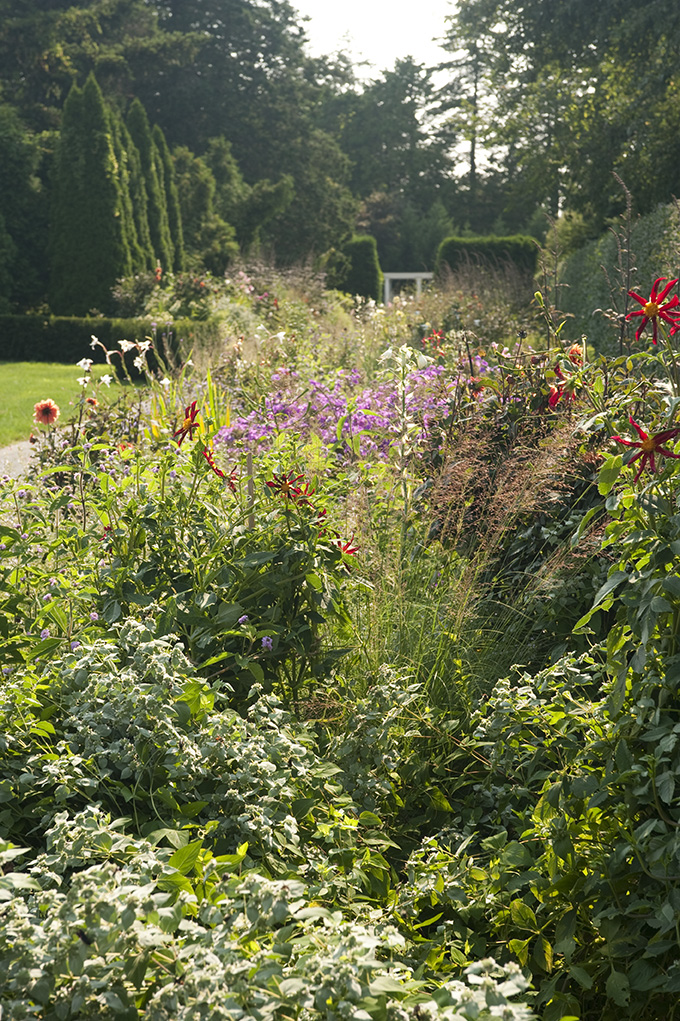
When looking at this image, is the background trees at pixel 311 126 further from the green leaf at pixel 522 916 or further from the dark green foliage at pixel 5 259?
the green leaf at pixel 522 916

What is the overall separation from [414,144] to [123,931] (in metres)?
44.5

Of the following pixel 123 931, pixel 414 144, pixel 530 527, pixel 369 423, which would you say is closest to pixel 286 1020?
pixel 123 931

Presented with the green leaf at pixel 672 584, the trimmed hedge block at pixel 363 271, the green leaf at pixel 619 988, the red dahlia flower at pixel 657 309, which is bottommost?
the green leaf at pixel 619 988

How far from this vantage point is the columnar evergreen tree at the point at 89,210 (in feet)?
59.1

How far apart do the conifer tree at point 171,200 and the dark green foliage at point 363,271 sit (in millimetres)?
5533

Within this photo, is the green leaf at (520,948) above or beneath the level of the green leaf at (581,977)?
beneath

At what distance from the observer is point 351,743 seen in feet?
6.98

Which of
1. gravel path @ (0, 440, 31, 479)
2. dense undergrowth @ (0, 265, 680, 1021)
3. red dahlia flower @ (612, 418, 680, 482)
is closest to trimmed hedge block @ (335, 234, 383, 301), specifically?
gravel path @ (0, 440, 31, 479)

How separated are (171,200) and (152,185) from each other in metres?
1.86

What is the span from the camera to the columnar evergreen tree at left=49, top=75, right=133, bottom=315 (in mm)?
18000

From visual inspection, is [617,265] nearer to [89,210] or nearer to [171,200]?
[89,210]

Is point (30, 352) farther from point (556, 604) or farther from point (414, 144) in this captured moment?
point (414, 144)

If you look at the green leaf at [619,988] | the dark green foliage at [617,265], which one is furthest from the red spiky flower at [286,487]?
the dark green foliage at [617,265]

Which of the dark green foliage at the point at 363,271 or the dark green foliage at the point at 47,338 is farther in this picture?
the dark green foliage at the point at 363,271
